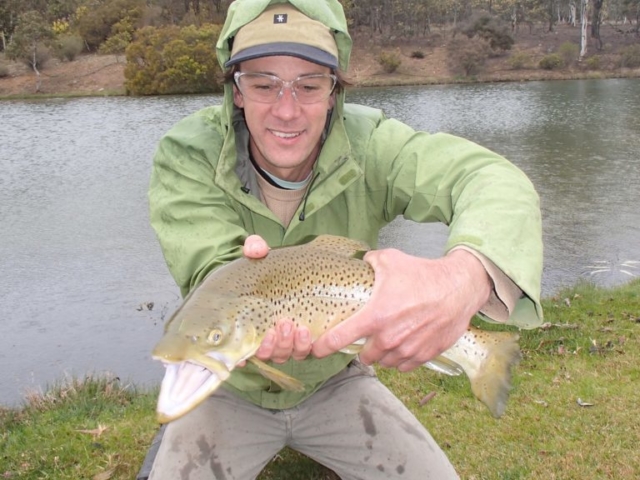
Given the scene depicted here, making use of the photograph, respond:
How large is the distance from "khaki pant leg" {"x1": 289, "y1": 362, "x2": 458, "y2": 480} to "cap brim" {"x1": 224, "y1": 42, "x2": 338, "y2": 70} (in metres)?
1.82

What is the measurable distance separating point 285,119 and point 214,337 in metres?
1.26

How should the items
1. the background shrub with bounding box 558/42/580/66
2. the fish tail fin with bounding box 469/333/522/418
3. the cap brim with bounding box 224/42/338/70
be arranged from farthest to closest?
the background shrub with bounding box 558/42/580/66
the cap brim with bounding box 224/42/338/70
the fish tail fin with bounding box 469/333/522/418

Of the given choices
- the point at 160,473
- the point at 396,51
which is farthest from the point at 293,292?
the point at 396,51

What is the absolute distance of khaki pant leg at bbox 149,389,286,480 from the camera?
→ 3.22 metres

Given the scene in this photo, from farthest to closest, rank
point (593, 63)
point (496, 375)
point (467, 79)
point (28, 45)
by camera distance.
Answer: point (28, 45)
point (593, 63)
point (467, 79)
point (496, 375)

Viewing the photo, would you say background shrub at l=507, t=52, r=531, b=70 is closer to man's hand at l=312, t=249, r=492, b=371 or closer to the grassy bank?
the grassy bank

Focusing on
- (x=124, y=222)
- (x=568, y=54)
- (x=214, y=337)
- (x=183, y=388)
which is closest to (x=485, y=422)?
(x=214, y=337)

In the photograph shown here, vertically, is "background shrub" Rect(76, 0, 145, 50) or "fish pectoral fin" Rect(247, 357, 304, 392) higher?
"fish pectoral fin" Rect(247, 357, 304, 392)

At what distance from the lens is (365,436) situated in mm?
3455

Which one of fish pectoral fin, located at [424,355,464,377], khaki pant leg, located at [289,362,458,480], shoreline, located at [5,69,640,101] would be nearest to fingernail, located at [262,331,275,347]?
fish pectoral fin, located at [424,355,464,377]

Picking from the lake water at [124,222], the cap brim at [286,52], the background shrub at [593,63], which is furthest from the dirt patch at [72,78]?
the cap brim at [286,52]

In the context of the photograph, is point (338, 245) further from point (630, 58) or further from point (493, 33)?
point (493, 33)

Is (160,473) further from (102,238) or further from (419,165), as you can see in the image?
(102,238)

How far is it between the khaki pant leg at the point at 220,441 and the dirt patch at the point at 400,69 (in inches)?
1725
